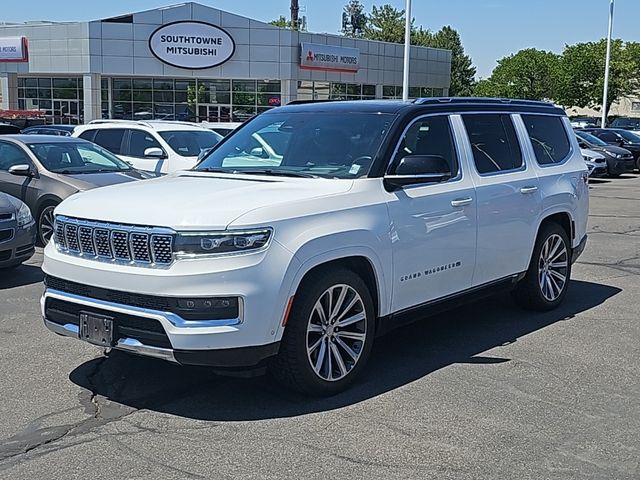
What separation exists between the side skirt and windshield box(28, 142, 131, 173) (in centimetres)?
671

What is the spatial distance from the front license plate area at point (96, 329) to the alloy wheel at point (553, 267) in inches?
167

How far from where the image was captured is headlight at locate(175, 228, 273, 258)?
15.5ft

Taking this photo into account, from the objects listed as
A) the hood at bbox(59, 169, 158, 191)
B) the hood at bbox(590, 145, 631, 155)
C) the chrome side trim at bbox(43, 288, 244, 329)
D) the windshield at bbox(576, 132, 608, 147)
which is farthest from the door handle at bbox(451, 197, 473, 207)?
the windshield at bbox(576, 132, 608, 147)

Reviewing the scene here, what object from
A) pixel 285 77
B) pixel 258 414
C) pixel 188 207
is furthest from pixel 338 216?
pixel 285 77

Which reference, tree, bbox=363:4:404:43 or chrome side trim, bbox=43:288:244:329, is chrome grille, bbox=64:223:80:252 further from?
tree, bbox=363:4:404:43

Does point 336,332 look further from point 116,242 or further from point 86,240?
point 86,240

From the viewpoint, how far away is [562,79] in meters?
68.2

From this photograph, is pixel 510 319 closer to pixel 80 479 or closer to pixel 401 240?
pixel 401 240

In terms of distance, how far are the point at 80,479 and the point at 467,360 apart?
316cm

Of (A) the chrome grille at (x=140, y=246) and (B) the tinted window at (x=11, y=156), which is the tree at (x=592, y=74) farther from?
(A) the chrome grille at (x=140, y=246)

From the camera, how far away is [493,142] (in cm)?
699

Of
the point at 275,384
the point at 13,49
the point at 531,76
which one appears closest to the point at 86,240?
the point at 275,384

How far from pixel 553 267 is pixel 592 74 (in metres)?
64.1

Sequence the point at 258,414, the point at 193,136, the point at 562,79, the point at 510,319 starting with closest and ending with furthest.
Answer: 1. the point at 258,414
2. the point at 510,319
3. the point at 193,136
4. the point at 562,79
